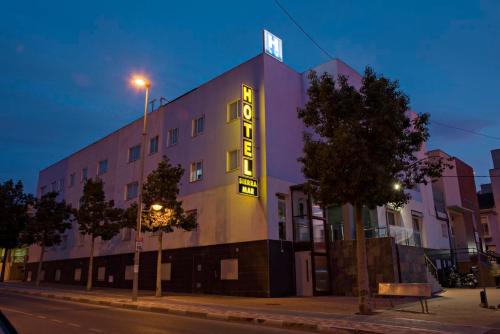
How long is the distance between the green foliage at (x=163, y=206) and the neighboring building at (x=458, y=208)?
2522cm

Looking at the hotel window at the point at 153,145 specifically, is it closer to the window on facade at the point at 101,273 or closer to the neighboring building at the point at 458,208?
the window on facade at the point at 101,273

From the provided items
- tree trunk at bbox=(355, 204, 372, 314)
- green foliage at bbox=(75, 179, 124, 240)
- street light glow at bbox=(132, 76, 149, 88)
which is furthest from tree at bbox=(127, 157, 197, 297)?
tree trunk at bbox=(355, 204, 372, 314)

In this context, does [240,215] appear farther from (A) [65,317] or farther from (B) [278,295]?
(A) [65,317]

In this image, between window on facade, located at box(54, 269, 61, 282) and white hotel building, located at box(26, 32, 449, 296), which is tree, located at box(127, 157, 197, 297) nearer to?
white hotel building, located at box(26, 32, 449, 296)

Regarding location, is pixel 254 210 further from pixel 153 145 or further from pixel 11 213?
pixel 11 213

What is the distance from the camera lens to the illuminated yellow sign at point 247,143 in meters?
23.2

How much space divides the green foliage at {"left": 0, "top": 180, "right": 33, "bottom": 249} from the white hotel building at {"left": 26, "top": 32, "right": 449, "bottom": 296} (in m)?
20.0

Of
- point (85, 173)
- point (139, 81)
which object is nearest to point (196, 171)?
point (139, 81)

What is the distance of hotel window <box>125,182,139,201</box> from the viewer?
114 feet

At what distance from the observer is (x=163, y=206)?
2333 cm

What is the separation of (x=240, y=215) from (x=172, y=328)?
13.1m

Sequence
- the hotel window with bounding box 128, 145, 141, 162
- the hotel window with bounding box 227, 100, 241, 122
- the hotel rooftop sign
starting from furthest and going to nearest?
the hotel window with bounding box 128, 145, 141, 162 → the hotel rooftop sign → the hotel window with bounding box 227, 100, 241, 122

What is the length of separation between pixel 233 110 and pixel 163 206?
7.94 meters

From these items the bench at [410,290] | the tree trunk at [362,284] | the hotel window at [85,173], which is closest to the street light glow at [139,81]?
the tree trunk at [362,284]
